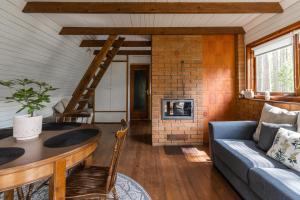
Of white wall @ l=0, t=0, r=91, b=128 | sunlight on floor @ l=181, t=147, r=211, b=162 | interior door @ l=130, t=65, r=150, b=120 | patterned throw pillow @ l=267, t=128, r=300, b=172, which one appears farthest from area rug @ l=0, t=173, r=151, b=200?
interior door @ l=130, t=65, r=150, b=120

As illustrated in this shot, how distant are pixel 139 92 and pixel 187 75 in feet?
11.1

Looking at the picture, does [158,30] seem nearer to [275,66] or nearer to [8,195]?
[275,66]

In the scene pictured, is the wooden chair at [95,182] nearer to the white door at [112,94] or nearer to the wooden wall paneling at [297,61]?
the wooden wall paneling at [297,61]

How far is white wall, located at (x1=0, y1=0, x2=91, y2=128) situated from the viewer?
7.92 feet

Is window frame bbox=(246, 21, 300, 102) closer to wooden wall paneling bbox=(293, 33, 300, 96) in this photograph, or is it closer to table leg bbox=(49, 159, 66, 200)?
wooden wall paneling bbox=(293, 33, 300, 96)

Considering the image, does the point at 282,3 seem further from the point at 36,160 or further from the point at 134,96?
the point at 134,96

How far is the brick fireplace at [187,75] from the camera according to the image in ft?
13.2

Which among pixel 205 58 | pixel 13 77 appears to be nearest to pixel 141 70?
pixel 205 58

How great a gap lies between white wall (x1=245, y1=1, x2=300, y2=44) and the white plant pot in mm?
3450

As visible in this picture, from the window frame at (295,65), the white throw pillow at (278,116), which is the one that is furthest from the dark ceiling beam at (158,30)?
the white throw pillow at (278,116)

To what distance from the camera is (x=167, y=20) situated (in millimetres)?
3418

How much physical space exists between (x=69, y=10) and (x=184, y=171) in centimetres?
288

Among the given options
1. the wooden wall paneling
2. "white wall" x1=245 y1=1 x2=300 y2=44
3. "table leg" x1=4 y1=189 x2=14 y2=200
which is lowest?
"table leg" x1=4 y1=189 x2=14 y2=200

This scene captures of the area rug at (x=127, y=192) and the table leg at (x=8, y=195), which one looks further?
the area rug at (x=127, y=192)
